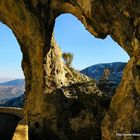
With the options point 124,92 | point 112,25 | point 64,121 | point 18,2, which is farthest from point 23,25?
point 124,92

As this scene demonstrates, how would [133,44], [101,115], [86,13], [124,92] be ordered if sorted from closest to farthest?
[133,44], [124,92], [86,13], [101,115]

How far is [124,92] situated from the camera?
96.9 feet

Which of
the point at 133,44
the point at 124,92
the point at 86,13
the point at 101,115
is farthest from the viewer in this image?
the point at 101,115

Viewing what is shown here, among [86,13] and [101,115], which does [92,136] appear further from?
[86,13]

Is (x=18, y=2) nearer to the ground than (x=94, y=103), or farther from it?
farther from it

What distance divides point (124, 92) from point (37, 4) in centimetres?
1650

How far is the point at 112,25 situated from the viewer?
101 ft

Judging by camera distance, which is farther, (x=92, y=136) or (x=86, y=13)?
(x=92, y=136)

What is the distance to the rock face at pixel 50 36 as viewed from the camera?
2786cm

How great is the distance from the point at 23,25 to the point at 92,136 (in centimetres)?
1398

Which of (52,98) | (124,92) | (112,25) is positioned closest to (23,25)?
(52,98)

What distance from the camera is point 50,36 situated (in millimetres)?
43375

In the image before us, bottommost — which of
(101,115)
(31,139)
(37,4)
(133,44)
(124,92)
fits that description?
(31,139)

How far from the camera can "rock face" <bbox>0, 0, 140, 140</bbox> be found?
91.4 feet
